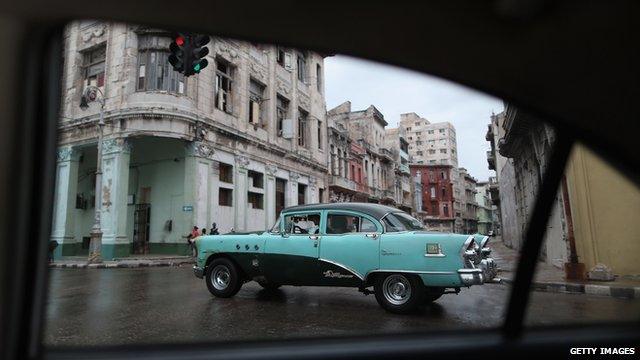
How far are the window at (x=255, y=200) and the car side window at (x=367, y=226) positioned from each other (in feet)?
57.1

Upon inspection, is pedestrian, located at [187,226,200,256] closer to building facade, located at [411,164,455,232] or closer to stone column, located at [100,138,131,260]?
stone column, located at [100,138,131,260]

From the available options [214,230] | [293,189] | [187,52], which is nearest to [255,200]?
[293,189]

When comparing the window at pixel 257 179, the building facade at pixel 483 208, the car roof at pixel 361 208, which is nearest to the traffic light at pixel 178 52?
the car roof at pixel 361 208

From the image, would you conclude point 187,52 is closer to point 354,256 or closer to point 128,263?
point 354,256

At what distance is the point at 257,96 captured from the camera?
2634 cm

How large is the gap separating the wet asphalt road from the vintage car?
414 mm

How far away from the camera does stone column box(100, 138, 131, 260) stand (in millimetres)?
18641

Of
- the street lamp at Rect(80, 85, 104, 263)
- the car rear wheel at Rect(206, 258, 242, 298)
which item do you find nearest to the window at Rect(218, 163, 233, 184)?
the street lamp at Rect(80, 85, 104, 263)

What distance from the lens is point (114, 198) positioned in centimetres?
1925

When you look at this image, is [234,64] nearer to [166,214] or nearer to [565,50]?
[166,214]

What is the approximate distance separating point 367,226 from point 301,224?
4.19 feet

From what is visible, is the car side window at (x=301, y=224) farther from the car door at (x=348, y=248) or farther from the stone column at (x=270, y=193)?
the stone column at (x=270, y=193)

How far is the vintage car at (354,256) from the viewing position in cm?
670

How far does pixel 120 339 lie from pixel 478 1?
5.45 meters
